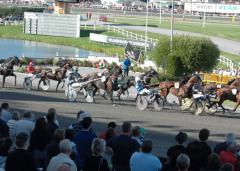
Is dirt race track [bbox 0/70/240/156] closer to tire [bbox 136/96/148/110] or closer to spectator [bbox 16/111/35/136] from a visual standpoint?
tire [bbox 136/96/148/110]

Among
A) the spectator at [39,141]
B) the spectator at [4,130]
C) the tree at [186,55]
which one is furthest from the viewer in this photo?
the tree at [186,55]

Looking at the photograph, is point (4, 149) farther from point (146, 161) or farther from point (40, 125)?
point (146, 161)

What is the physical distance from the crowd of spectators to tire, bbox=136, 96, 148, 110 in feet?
43.2

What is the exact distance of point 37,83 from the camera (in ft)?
113

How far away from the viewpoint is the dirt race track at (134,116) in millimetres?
21125

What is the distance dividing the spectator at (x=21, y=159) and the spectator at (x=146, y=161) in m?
1.52

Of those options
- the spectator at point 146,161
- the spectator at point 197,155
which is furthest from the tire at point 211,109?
the spectator at point 146,161

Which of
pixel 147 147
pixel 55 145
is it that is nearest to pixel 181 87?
pixel 55 145

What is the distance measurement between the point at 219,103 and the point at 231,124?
2593mm

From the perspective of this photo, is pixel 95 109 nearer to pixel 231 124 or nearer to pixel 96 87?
pixel 96 87

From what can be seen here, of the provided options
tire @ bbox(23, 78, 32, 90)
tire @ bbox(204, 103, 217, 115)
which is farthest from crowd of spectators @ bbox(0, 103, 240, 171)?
tire @ bbox(23, 78, 32, 90)

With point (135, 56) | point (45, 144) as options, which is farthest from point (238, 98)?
point (135, 56)

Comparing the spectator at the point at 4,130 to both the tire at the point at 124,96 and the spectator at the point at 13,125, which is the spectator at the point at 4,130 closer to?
the spectator at the point at 13,125

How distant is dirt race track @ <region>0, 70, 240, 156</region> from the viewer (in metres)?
21.1
